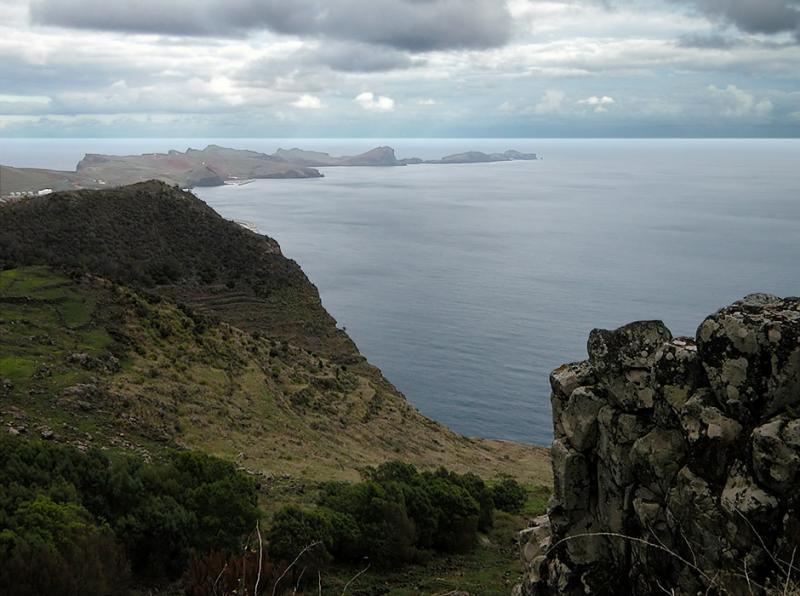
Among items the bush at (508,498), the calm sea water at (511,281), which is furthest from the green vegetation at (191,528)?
the calm sea water at (511,281)

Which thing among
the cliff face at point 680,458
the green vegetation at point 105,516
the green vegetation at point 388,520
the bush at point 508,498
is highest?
the cliff face at point 680,458

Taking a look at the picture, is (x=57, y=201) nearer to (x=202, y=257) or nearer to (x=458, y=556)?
(x=202, y=257)

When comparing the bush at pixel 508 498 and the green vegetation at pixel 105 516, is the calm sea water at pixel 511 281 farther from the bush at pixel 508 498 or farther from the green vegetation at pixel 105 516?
the green vegetation at pixel 105 516

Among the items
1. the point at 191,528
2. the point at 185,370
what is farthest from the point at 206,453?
the point at 185,370

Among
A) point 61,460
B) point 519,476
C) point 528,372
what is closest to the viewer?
point 61,460

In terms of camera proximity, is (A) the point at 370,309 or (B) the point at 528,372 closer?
(B) the point at 528,372

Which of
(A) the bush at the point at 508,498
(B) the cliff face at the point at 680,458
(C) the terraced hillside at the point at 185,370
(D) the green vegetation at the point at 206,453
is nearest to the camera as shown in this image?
(B) the cliff face at the point at 680,458

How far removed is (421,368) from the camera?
69.4m

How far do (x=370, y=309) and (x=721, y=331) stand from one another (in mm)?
79387

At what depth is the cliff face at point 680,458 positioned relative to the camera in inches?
370

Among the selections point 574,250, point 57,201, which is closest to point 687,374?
point 57,201

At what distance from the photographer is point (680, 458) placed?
10750mm

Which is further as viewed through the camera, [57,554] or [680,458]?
[57,554]

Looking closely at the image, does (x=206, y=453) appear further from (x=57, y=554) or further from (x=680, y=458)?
(x=680, y=458)
